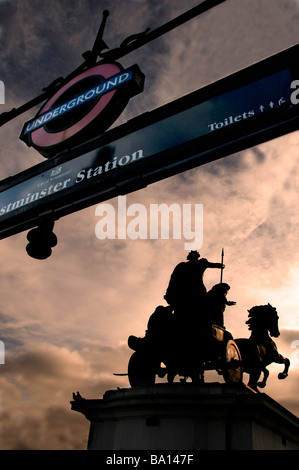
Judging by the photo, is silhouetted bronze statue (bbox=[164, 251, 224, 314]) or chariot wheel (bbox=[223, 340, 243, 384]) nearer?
chariot wheel (bbox=[223, 340, 243, 384])

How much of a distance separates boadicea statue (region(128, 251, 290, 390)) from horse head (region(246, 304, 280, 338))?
0.88 feet

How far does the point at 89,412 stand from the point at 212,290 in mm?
3300

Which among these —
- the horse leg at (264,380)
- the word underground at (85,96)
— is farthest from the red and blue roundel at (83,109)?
the horse leg at (264,380)

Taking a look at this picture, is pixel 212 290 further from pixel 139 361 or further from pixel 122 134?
pixel 122 134

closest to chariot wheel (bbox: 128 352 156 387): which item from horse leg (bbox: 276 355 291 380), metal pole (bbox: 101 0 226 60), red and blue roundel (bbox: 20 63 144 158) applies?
horse leg (bbox: 276 355 291 380)

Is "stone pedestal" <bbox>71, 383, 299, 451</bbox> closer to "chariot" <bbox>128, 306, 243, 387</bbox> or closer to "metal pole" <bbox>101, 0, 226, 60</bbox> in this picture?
"chariot" <bbox>128, 306, 243, 387</bbox>

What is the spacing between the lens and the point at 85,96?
5.00 meters

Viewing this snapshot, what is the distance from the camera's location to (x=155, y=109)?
372cm

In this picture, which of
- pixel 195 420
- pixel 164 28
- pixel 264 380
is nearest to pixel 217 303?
pixel 264 380

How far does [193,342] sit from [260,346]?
2.14m

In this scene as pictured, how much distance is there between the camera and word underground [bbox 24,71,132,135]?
4816 millimetres

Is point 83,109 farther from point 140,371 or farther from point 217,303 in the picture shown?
point 140,371

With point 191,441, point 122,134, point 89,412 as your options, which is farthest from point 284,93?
point 89,412

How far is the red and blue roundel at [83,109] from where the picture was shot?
4.68m
